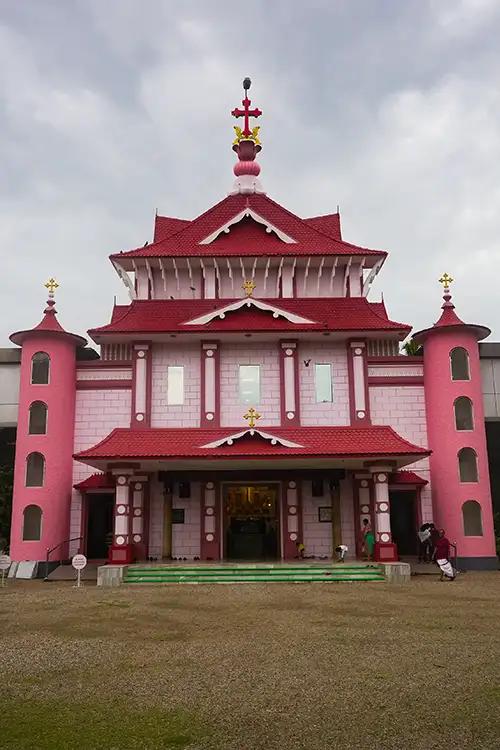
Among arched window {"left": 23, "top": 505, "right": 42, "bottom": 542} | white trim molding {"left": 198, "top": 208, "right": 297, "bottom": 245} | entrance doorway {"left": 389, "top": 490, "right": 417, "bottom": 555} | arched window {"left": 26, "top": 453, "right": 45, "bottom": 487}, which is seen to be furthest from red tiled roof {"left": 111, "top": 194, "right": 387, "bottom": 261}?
arched window {"left": 23, "top": 505, "right": 42, "bottom": 542}

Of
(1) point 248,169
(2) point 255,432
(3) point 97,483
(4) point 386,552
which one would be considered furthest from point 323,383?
(1) point 248,169

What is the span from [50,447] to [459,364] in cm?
→ 1460

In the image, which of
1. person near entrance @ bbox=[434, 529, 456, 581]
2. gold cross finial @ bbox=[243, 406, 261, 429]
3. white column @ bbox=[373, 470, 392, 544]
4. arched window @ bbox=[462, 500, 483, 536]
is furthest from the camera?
arched window @ bbox=[462, 500, 483, 536]

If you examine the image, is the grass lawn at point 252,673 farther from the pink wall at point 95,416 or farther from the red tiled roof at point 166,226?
the red tiled roof at point 166,226

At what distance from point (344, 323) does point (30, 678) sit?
18.0m

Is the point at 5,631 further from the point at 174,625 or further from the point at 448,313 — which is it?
the point at 448,313

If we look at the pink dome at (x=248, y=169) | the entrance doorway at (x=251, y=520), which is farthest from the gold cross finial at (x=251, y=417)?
the pink dome at (x=248, y=169)

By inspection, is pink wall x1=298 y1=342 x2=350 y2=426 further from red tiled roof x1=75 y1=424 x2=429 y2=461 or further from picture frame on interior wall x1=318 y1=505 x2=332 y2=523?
picture frame on interior wall x1=318 y1=505 x2=332 y2=523

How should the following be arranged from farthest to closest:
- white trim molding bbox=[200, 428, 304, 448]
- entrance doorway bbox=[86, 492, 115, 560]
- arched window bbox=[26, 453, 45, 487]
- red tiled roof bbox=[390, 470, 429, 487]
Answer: entrance doorway bbox=[86, 492, 115, 560], red tiled roof bbox=[390, 470, 429, 487], arched window bbox=[26, 453, 45, 487], white trim molding bbox=[200, 428, 304, 448]

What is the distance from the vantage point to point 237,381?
25281mm

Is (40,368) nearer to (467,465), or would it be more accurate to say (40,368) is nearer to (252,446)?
(252,446)

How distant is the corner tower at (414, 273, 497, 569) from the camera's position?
2402 centimetres

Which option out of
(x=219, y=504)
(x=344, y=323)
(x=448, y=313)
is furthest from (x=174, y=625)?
(x=448, y=313)

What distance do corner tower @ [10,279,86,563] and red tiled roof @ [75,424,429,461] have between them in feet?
7.59
